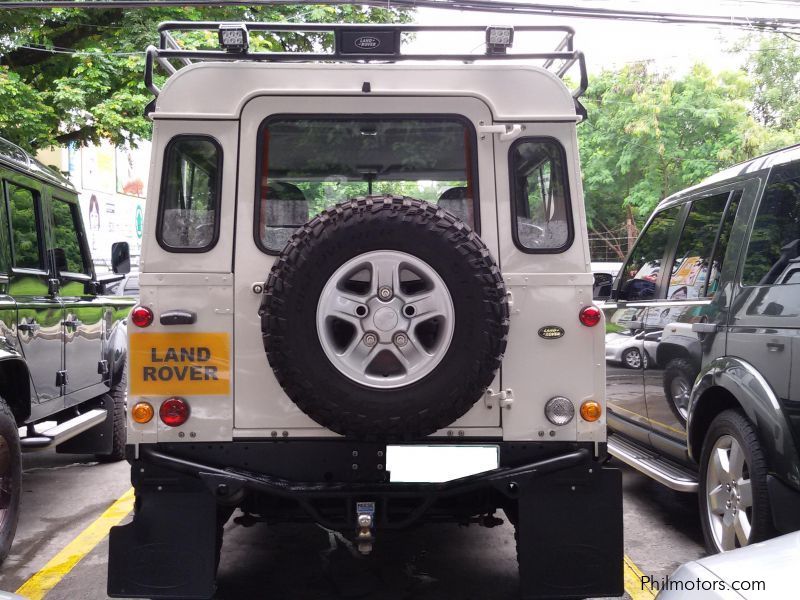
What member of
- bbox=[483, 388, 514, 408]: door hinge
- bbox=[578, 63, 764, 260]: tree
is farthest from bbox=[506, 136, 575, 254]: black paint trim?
bbox=[578, 63, 764, 260]: tree

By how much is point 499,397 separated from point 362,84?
5.11 feet

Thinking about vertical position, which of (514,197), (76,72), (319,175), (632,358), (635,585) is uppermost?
(76,72)

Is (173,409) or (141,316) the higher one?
(141,316)

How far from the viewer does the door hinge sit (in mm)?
3715

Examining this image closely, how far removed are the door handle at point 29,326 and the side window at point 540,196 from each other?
338cm

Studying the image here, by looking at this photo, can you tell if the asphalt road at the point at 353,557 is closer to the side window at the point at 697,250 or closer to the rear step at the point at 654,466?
the rear step at the point at 654,466

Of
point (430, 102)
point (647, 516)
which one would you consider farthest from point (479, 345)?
point (647, 516)

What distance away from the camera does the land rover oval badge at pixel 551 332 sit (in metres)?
3.75

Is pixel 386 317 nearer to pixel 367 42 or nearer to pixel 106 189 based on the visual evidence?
pixel 367 42

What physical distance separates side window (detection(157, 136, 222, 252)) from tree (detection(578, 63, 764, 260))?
18.6m

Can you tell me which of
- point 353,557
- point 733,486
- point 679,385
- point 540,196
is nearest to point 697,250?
point 679,385

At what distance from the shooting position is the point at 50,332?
5.94 m

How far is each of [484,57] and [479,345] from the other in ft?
4.64

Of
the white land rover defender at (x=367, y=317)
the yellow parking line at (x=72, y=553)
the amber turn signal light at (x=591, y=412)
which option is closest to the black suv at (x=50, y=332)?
the yellow parking line at (x=72, y=553)
